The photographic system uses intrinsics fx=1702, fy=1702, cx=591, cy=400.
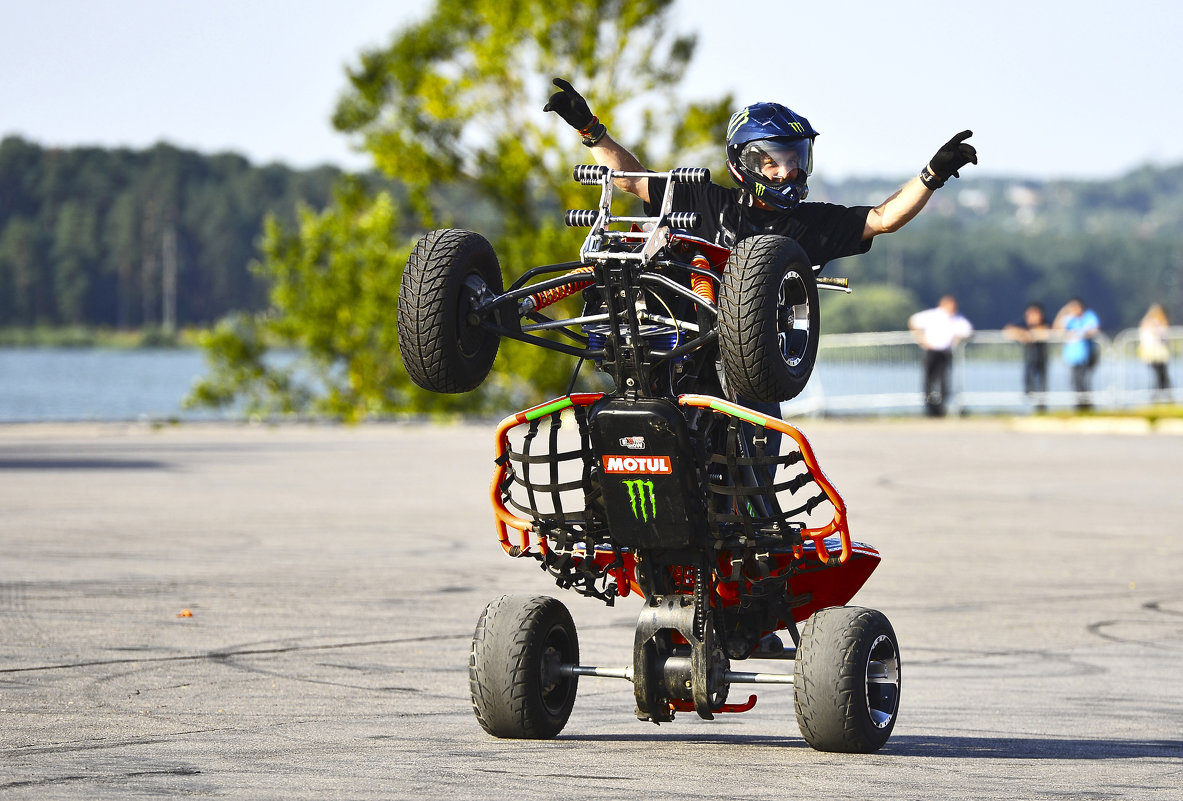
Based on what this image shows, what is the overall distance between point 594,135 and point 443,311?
1113 millimetres

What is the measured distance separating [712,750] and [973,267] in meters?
117

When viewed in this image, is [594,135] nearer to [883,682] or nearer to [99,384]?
[883,682]

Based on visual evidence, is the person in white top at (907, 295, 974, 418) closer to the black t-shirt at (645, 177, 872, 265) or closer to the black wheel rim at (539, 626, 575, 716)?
the black t-shirt at (645, 177, 872, 265)

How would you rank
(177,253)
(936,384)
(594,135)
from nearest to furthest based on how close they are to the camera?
1. (594,135)
2. (936,384)
3. (177,253)

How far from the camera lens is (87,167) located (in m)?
113

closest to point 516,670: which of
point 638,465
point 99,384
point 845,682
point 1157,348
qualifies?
point 638,465

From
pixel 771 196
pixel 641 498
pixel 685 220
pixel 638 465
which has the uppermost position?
pixel 771 196

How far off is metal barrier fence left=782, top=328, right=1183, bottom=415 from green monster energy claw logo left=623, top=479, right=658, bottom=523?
27765 mm

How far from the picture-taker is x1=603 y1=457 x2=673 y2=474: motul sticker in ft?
17.5

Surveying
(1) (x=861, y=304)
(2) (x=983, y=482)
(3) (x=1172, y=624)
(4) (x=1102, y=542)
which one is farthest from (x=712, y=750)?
(1) (x=861, y=304)

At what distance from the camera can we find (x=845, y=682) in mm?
5535

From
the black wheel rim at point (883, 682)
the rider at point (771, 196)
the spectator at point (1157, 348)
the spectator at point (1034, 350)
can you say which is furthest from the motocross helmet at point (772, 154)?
the spectator at point (1157, 348)

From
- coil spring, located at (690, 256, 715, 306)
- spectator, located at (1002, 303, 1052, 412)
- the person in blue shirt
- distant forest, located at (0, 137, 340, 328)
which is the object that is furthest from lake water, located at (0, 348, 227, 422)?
coil spring, located at (690, 256, 715, 306)

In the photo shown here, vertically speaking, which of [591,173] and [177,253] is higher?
[177,253]
